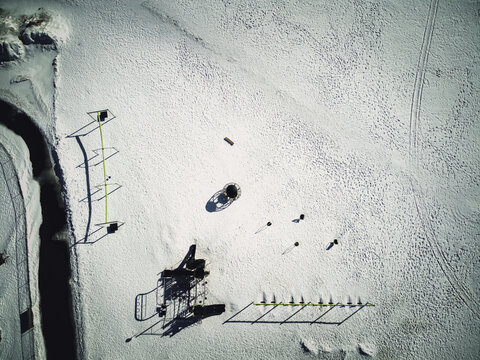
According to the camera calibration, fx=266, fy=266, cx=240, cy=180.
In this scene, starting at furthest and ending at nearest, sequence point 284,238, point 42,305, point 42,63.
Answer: point 42,63 → point 284,238 → point 42,305

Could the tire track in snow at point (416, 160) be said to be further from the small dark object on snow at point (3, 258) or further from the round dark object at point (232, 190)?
the small dark object on snow at point (3, 258)

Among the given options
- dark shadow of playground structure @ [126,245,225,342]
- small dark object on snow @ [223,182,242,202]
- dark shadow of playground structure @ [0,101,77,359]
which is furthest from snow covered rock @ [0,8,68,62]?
dark shadow of playground structure @ [126,245,225,342]

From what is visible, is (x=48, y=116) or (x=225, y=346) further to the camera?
(x=48, y=116)

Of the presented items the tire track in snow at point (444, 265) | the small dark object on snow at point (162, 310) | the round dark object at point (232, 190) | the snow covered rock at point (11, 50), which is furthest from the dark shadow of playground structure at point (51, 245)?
the tire track in snow at point (444, 265)

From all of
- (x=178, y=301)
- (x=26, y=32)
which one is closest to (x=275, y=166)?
(x=178, y=301)

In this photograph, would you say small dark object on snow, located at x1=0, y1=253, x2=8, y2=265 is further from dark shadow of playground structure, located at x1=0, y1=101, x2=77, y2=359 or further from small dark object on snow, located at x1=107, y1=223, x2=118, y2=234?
small dark object on snow, located at x1=107, y1=223, x2=118, y2=234

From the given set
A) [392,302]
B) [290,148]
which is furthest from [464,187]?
[290,148]

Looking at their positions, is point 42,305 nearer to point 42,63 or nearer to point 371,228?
point 42,63
